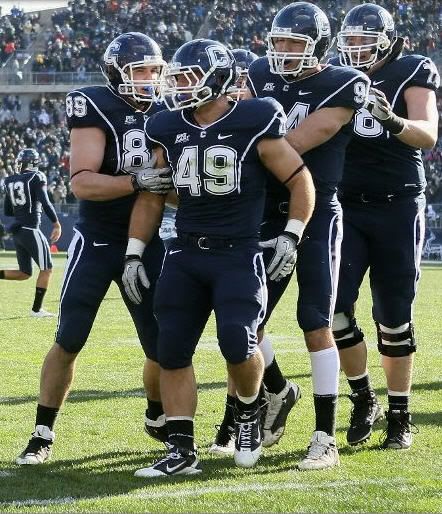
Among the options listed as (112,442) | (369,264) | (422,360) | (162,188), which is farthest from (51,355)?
(422,360)

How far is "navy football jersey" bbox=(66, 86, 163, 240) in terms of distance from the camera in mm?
4836

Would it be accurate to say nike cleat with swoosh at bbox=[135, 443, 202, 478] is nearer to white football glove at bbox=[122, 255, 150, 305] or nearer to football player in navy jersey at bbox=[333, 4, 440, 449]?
white football glove at bbox=[122, 255, 150, 305]

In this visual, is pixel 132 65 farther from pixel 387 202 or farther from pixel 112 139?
pixel 387 202

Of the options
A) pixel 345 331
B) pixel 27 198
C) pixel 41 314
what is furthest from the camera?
pixel 27 198

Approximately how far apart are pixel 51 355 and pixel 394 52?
2097 millimetres

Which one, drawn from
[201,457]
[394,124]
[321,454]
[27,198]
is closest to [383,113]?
[394,124]

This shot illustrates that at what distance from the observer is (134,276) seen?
4656 mm

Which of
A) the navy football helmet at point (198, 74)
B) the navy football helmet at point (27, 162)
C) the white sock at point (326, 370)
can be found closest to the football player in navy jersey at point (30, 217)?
the navy football helmet at point (27, 162)

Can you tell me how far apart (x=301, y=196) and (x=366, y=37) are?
970mm

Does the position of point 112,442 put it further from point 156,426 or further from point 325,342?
point 325,342

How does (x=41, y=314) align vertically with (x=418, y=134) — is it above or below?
below

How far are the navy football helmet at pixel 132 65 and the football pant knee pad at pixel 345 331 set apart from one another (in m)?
1.37

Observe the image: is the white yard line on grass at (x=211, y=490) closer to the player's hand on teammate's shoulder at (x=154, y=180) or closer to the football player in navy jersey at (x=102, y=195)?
the football player in navy jersey at (x=102, y=195)

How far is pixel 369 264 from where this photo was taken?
5.27m
